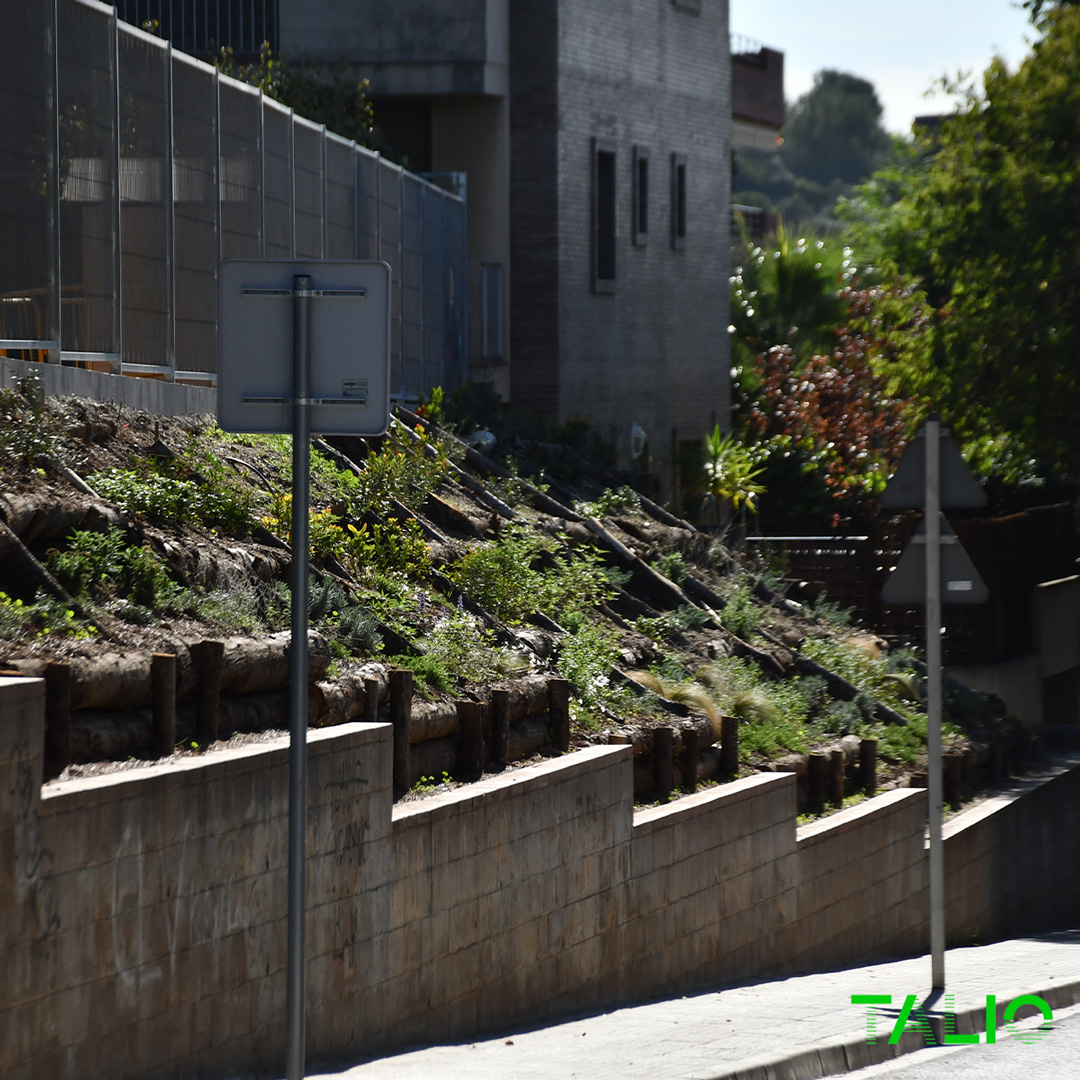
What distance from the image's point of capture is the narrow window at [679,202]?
26.0m

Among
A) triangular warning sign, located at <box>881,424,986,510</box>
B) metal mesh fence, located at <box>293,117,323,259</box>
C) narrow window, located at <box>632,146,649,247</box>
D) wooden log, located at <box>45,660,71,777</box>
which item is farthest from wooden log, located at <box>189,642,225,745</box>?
narrow window, located at <box>632,146,649,247</box>

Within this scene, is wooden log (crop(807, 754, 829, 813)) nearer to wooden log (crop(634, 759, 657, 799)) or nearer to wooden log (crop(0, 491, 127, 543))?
wooden log (crop(634, 759, 657, 799))

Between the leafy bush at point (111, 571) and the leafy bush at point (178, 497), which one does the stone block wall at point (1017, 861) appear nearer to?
the leafy bush at point (178, 497)

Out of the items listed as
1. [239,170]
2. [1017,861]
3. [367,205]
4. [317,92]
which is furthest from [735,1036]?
[317,92]

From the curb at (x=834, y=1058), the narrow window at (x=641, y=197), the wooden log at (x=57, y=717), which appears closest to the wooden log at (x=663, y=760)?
the curb at (x=834, y=1058)

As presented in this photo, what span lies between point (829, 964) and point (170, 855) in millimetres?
7436

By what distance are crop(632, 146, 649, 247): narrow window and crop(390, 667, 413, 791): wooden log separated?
1692 centimetres

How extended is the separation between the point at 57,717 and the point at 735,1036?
3941 mm

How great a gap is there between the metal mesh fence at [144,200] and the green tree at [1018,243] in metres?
12.3

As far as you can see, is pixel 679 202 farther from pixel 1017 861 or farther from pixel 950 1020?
pixel 950 1020

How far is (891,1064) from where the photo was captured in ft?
28.2

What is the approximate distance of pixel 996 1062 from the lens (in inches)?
340

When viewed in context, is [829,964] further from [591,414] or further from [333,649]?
[591,414]

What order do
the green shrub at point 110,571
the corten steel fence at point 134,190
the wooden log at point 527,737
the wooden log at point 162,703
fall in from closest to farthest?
the wooden log at point 162,703
the green shrub at point 110,571
the wooden log at point 527,737
the corten steel fence at point 134,190
